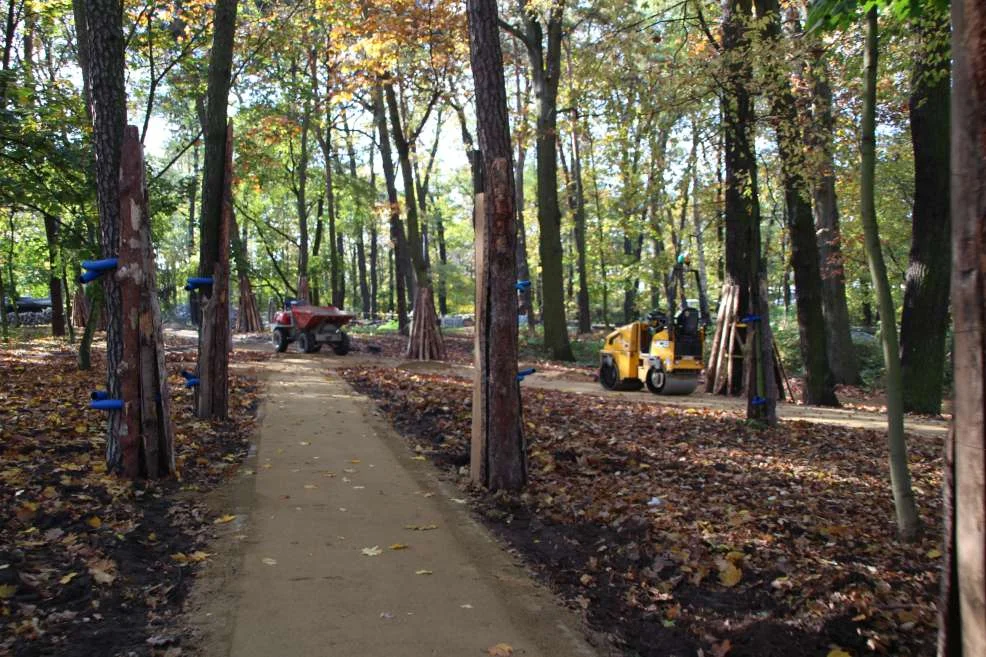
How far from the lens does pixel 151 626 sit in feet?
12.5

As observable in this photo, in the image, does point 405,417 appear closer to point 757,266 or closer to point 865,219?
point 757,266

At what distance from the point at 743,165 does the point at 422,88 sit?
12.5 metres

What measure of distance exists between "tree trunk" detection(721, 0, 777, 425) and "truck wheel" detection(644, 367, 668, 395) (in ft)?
14.7

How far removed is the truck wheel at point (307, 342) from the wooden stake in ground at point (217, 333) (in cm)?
1141

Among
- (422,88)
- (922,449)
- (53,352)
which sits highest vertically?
(422,88)

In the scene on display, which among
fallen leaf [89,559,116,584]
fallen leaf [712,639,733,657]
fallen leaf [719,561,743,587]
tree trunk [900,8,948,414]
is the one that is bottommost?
fallen leaf [712,639,733,657]

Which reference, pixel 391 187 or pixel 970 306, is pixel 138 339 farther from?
pixel 391 187

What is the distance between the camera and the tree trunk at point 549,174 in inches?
781

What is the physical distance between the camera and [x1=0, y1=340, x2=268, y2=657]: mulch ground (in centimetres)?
366

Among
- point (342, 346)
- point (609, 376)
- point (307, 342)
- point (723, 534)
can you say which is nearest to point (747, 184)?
point (723, 534)

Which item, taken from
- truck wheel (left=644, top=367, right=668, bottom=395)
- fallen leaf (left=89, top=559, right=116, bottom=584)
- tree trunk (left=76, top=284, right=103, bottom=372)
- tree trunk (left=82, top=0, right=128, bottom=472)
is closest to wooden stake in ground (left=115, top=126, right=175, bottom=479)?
tree trunk (left=82, top=0, right=128, bottom=472)

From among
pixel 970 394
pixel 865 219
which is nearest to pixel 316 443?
pixel 865 219

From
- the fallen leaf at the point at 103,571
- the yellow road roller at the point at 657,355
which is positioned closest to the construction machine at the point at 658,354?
the yellow road roller at the point at 657,355

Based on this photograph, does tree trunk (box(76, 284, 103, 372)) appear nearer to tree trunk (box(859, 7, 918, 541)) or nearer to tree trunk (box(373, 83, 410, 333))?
tree trunk (box(859, 7, 918, 541))
